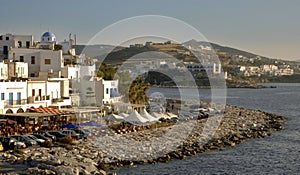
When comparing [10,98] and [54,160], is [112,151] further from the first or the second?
[10,98]

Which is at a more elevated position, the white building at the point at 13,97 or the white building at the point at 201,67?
the white building at the point at 201,67

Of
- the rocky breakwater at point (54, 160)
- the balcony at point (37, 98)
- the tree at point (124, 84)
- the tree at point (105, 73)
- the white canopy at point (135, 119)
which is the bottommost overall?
the rocky breakwater at point (54, 160)

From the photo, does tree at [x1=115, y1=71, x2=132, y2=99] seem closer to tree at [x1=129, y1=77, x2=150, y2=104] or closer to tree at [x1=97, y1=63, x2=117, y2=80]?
tree at [x1=129, y1=77, x2=150, y2=104]

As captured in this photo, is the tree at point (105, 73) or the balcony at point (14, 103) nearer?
the balcony at point (14, 103)

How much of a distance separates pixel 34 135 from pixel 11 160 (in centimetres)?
560

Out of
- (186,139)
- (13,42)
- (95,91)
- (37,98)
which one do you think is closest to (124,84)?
(95,91)

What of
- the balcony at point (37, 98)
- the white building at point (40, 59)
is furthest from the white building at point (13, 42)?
the balcony at point (37, 98)

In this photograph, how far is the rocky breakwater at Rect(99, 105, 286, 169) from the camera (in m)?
28.7

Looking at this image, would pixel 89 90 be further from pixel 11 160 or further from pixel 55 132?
pixel 11 160

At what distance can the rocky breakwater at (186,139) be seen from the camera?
94.0 ft

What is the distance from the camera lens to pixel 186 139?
36406 millimetres

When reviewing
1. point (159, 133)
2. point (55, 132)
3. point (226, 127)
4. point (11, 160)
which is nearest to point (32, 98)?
point (55, 132)

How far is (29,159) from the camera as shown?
78.9 ft

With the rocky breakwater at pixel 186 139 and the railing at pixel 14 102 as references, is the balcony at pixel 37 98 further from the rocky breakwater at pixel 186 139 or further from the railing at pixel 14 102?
the rocky breakwater at pixel 186 139
